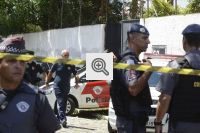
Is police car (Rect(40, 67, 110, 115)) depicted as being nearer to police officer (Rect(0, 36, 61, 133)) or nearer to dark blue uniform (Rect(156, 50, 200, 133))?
dark blue uniform (Rect(156, 50, 200, 133))

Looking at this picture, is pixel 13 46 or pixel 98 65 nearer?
pixel 13 46

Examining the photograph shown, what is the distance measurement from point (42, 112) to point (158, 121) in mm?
2004

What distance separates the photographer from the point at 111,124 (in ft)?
35.5

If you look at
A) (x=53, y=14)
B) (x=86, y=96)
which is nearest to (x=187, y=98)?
(x=86, y=96)

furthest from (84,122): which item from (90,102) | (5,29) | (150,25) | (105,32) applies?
(5,29)

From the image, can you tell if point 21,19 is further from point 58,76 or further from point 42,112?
point 42,112

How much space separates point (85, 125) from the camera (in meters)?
12.8

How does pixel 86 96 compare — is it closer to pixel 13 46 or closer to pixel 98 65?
pixel 98 65

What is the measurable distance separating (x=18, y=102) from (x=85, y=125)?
9688 millimetres

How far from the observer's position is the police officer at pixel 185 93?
15.8 feet

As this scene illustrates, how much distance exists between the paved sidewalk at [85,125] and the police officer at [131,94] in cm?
662

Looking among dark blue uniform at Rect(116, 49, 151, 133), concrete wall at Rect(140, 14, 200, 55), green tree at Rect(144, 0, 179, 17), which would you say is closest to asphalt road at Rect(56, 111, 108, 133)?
concrete wall at Rect(140, 14, 200, 55)
